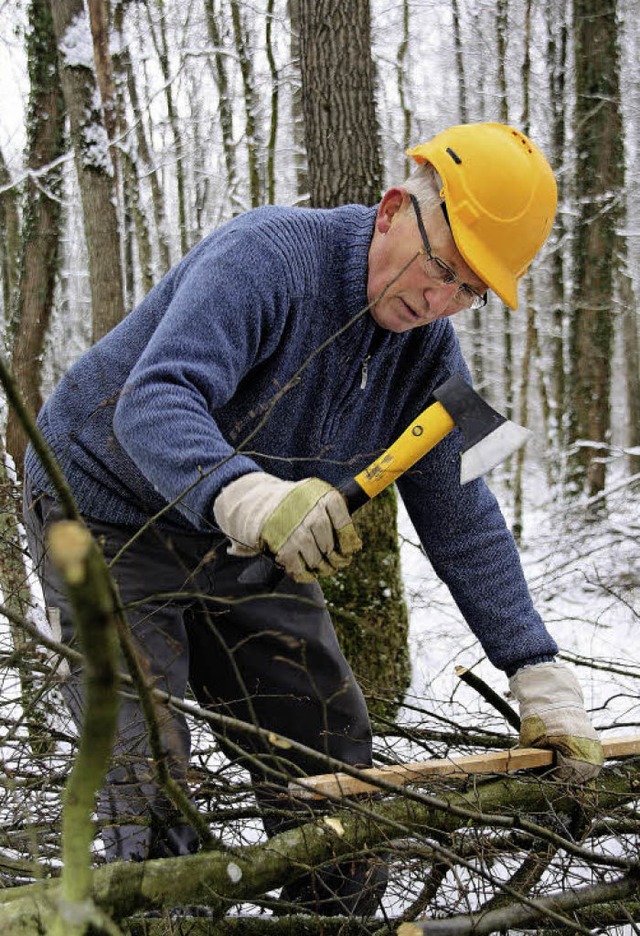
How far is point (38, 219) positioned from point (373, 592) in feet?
12.0

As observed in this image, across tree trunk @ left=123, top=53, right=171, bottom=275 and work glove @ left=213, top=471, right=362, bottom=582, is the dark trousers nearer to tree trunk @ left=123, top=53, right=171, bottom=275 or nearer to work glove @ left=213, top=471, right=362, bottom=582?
work glove @ left=213, top=471, right=362, bottom=582

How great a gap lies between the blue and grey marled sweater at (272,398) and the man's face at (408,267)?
0.05 m

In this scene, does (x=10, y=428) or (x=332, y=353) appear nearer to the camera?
(x=332, y=353)

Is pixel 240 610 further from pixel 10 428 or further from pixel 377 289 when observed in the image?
pixel 10 428

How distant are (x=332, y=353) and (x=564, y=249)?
35.8 ft

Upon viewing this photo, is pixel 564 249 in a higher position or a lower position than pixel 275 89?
lower

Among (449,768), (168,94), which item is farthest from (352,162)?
(168,94)

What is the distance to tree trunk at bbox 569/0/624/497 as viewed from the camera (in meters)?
7.97

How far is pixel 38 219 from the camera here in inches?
229

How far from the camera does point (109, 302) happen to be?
607cm

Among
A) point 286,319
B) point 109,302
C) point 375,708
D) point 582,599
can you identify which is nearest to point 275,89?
point 109,302

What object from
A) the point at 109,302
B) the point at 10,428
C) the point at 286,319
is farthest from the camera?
the point at 109,302

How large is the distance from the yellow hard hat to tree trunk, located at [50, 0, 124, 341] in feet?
13.8

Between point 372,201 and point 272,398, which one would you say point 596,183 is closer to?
point 372,201
